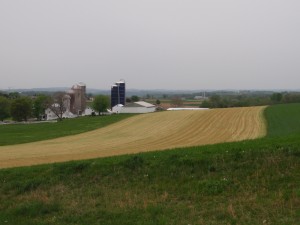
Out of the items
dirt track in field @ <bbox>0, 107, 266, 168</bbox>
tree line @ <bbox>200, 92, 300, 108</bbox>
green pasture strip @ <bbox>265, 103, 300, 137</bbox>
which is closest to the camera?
dirt track in field @ <bbox>0, 107, 266, 168</bbox>

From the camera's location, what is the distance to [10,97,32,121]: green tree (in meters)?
93.3

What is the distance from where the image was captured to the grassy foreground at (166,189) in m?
7.73

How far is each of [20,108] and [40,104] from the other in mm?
11309

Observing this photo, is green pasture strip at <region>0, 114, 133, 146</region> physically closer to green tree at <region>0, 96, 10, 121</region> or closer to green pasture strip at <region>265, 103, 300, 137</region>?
green pasture strip at <region>265, 103, 300, 137</region>

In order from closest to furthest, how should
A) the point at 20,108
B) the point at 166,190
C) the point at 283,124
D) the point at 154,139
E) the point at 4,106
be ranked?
the point at 166,190, the point at 154,139, the point at 283,124, the point at 20,108, the point at 4,106

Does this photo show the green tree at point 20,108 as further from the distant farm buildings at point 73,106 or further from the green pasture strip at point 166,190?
the green pasture strip at point 166,190

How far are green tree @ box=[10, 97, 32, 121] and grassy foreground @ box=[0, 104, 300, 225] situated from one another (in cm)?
8464

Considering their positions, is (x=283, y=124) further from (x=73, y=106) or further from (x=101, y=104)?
(x=73, y=106)

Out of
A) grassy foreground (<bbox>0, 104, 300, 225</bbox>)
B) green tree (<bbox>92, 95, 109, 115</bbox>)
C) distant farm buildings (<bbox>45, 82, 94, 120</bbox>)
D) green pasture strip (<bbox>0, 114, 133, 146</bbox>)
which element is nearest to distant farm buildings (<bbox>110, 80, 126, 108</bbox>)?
distant farm buildings (<bbox>45, 82, 94, 120</bbox>)

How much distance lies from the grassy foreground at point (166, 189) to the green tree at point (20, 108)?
8464 centimetres

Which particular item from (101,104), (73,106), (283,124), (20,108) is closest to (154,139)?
(283,124)

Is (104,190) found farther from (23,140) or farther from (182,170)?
(23,140)

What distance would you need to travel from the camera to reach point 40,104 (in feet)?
344

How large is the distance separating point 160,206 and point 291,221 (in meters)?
2.70
